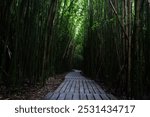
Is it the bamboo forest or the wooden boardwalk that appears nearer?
the bamboo forest

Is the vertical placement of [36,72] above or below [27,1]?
below

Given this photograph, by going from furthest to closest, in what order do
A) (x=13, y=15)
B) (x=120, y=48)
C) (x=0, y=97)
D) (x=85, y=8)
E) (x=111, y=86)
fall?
(x=85, y=8)
(x=111, y=86)
(x=120, y=48)
(x=13, y=15)
(x=0, y=97)

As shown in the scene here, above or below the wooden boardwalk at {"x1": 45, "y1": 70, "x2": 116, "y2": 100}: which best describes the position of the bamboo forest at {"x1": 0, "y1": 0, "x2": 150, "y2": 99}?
above

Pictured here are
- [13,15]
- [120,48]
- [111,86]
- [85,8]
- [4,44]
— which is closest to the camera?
[4,44]

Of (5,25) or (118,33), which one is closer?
(5,25)

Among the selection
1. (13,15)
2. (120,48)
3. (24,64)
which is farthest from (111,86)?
(13,15)

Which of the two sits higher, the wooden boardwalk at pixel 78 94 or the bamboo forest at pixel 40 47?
the bamboo forest at pixel 40 47

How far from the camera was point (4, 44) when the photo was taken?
4578mm

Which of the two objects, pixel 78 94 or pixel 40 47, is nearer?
pixel 78 94

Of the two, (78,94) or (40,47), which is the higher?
(40,47)

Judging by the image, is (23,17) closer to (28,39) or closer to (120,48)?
(28,39)

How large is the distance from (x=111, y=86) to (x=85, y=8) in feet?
24.5

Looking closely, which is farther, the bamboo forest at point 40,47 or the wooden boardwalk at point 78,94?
the wooden boardwalk at point 78,94

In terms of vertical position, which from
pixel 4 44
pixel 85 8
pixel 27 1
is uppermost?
pixel 85 8
